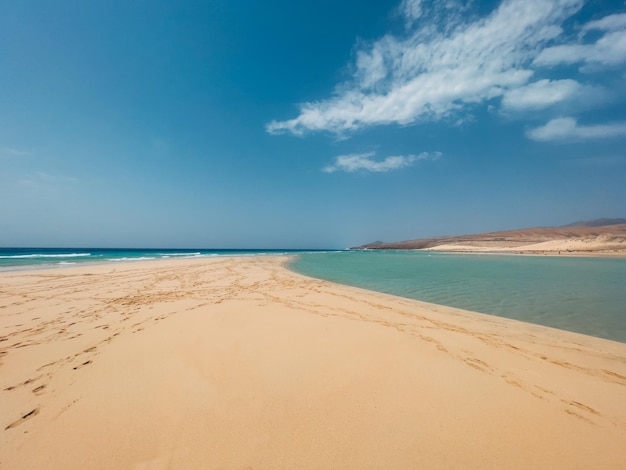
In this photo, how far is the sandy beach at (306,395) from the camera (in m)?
2.07

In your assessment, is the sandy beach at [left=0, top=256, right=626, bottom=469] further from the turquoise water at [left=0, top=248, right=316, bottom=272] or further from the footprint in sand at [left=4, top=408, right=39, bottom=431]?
the turquoise water at [left=0, top=248, right=316, bottom=272]

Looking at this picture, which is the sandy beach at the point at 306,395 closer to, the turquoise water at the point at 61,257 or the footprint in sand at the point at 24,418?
the footprint in sand at the point at 24,418

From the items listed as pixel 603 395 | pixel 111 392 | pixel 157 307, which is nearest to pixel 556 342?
pixel 603 395

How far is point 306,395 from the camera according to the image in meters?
2.86

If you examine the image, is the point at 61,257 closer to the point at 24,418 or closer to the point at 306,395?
the point at 24,418

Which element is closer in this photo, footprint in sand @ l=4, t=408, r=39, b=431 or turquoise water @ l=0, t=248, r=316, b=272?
footprint in sand @ l=4, t=408, r=39, b=431

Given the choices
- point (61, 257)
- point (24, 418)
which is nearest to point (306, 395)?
point (24, 418)

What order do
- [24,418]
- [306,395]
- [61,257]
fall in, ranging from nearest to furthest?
[24,418]
[306,395]
[61,257]

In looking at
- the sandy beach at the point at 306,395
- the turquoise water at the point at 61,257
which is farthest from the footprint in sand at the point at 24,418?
the turquoise water at the point at 61,257

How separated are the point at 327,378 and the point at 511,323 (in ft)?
16.7

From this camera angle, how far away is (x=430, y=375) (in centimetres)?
328

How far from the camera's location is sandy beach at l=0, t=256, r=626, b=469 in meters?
2.07

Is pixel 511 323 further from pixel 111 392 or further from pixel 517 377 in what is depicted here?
pixel 111 392

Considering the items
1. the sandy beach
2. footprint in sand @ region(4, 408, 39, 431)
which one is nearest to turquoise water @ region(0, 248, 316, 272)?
the sandy beach
